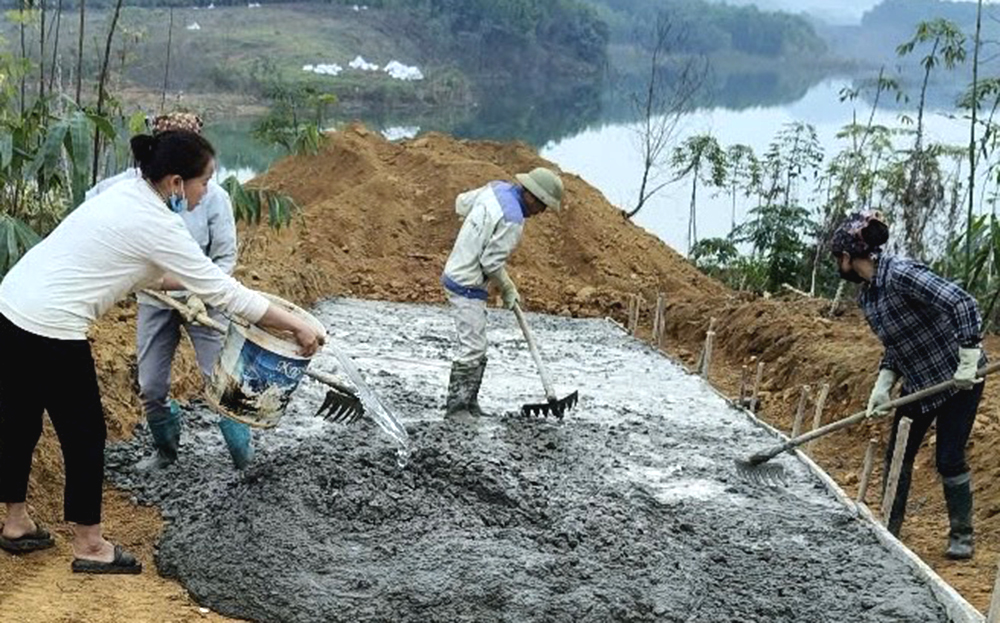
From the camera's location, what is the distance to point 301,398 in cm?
523

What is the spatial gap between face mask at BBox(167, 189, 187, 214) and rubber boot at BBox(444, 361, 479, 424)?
2168mm

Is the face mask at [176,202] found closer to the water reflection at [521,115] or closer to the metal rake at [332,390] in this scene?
the metal rake at [332,390]

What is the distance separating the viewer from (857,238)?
12.3 feet

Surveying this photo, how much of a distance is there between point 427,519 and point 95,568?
3.19 feet

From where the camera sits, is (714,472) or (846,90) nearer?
(714,472)

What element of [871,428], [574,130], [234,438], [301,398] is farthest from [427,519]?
[574,130]

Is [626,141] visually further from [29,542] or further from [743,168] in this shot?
[29,542]

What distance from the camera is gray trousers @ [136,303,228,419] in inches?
148

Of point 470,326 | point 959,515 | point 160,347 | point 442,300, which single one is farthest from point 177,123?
point 442,300

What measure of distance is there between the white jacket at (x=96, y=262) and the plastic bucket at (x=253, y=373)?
351mm

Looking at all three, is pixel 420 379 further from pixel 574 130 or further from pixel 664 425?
pixel 574 130

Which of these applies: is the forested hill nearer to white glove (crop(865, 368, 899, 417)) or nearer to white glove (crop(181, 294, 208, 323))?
white glove (crop(865, 368, 899, 417))

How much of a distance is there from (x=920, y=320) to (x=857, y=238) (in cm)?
37

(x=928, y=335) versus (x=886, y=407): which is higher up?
(x=928, y=335)
